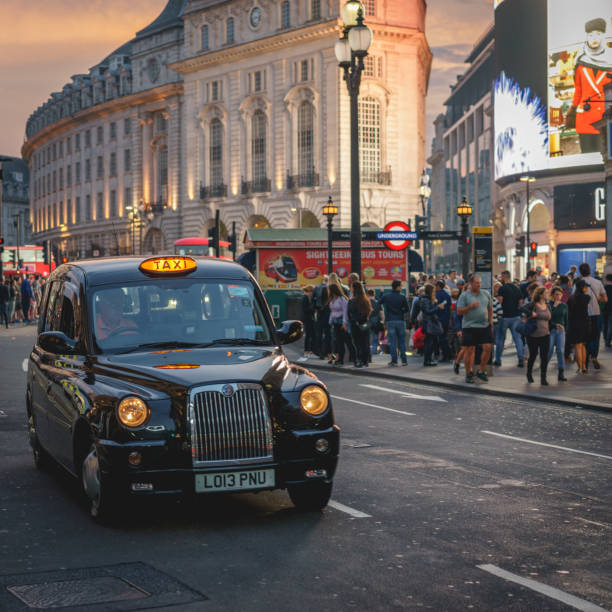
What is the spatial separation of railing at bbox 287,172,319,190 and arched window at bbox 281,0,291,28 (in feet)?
33.8

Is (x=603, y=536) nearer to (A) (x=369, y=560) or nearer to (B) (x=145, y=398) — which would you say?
(A) (x=369, y=560)

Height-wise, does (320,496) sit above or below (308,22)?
below

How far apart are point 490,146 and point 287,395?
10550 cm

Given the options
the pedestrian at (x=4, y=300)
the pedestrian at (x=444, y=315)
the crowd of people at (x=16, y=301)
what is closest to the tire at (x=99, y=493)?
the pedestrian at (x=444, y=315)

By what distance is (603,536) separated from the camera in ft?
22.6

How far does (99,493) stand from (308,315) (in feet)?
61.2

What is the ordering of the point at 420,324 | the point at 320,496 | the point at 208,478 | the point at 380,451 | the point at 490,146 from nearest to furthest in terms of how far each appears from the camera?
the point at 208,478 < the point at 320,496 < the point at 380,451 < the point at 420,324 < the point at 490,146

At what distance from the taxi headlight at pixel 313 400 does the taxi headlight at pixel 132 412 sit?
1.06 metres

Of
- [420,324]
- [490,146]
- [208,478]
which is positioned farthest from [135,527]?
[490,146]

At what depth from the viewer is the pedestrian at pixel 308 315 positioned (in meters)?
25.1

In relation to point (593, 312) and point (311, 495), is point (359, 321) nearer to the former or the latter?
point (593, 312)

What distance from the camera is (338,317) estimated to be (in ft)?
74.3

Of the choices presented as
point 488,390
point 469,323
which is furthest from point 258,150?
point 488,390

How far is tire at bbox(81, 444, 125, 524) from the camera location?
6.91 m
